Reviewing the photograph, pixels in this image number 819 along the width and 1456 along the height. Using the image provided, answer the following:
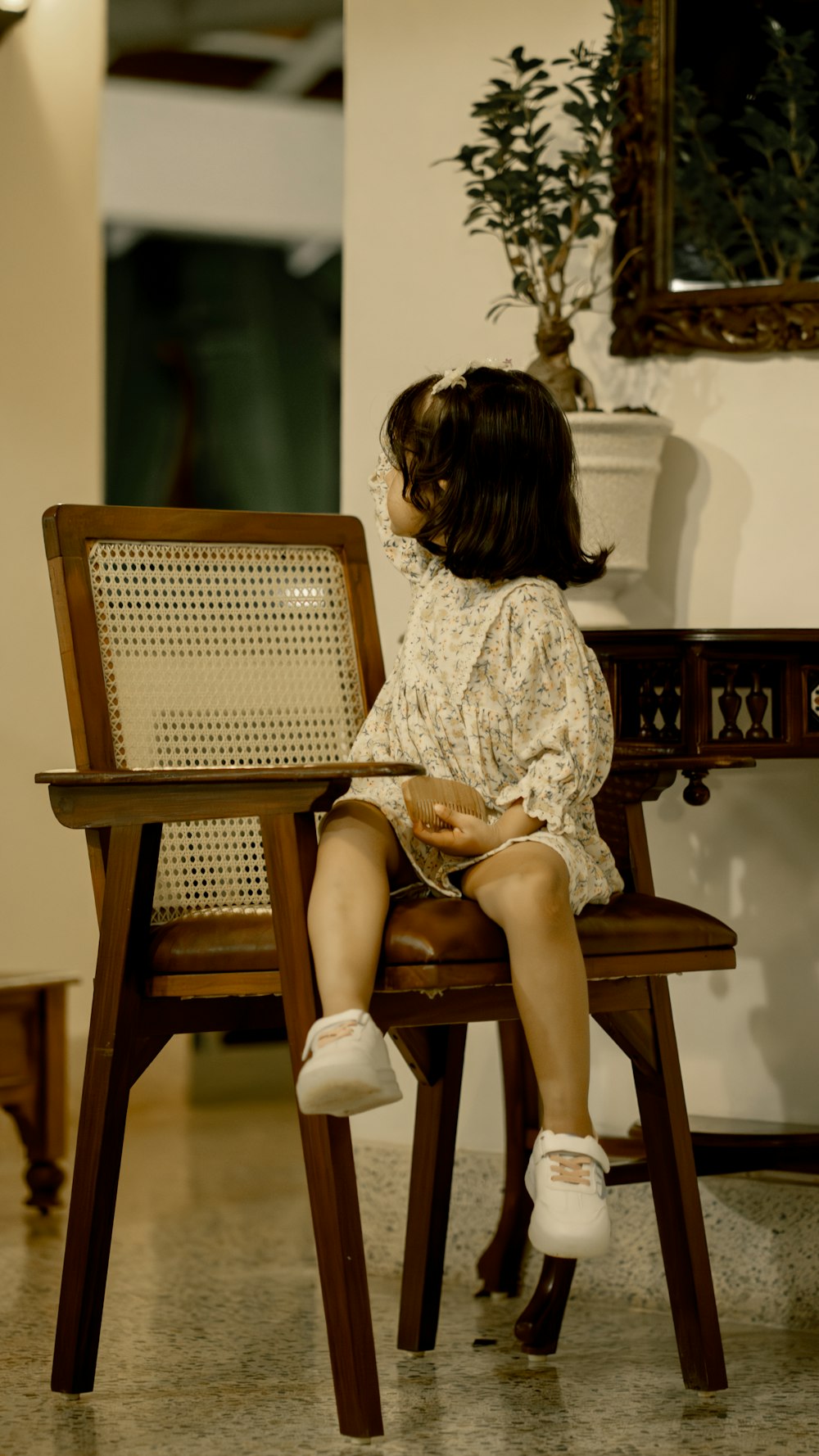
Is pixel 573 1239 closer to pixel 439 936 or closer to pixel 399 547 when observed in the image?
pixel 439 936

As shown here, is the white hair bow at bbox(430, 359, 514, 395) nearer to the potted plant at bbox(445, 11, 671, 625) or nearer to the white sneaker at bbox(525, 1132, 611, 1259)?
the potted plant at bbox(445, 11, 671, 625)

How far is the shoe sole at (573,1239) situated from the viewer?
1.54 m

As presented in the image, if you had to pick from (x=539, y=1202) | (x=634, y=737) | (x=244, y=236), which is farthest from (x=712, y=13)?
(x=244, y=236)

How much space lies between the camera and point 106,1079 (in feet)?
5.62

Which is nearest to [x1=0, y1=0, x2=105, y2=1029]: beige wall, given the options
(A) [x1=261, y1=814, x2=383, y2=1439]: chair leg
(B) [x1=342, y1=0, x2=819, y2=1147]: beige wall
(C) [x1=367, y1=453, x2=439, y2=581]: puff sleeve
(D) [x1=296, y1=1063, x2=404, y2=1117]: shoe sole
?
(B) [x1=342, y1=0, x2=819, y2=1147]: beige wall

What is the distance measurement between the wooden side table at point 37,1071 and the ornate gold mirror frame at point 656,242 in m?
1.53

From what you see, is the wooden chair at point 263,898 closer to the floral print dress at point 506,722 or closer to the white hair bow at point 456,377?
the floral print dress at point 506,722

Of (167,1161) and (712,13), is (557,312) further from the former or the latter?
(167,1161)

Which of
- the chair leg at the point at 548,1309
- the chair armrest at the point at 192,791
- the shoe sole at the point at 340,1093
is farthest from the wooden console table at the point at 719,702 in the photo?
the shoe sole at the point at 340,1093

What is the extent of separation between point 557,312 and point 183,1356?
1465mm

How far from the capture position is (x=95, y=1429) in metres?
1.71

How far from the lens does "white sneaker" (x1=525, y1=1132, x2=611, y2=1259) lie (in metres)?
1.54

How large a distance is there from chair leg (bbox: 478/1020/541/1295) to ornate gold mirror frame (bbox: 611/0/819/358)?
102 centimetres

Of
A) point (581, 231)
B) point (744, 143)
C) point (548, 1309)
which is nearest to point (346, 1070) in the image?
point (548, 1309)
